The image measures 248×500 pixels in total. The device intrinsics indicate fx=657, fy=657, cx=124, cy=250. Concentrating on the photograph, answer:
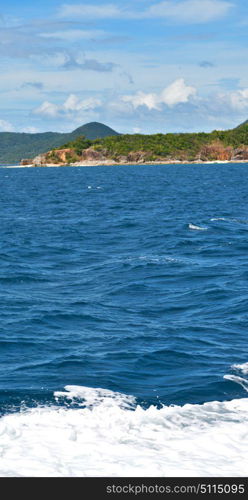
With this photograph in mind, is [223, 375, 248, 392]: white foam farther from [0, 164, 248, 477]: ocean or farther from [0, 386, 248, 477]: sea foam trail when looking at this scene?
[0, 386, 248, 477]: sea foam trail

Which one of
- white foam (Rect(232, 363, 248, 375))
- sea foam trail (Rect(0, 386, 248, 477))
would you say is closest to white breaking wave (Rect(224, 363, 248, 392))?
white foam (Rect(232, 363, 248, 375))

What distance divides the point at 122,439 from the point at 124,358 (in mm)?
5338

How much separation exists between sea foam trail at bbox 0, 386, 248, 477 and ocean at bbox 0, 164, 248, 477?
0.08ft

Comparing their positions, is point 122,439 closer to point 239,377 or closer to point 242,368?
point 239,377

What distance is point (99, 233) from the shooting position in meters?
47.0

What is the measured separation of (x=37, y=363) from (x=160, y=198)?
208 feet

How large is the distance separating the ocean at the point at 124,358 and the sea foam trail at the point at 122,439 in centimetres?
3

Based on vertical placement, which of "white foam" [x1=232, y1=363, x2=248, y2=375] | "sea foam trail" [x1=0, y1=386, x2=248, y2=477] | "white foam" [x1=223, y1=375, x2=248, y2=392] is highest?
"white foam" [x1=232, y1=363, x2=248, y2=375]

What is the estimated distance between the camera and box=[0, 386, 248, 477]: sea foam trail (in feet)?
41.5

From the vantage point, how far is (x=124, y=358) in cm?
1941

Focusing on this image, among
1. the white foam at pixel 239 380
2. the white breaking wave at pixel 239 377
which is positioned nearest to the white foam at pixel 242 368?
the white breaking wave at pixel 239 377

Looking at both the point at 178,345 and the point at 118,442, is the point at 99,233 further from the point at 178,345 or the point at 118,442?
the point at 118,442

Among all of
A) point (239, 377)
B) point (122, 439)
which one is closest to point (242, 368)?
point (239, 377)
